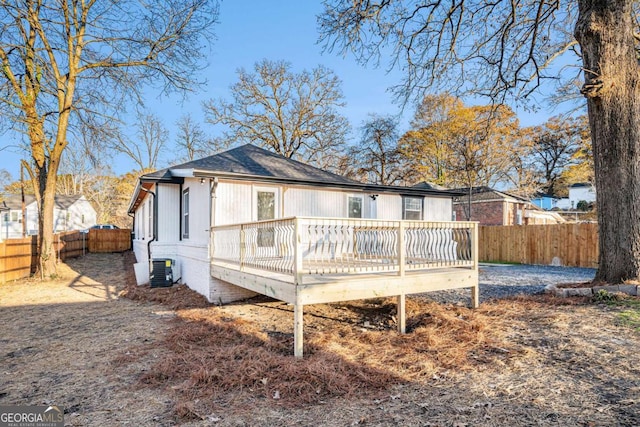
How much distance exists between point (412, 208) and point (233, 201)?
6407 mm

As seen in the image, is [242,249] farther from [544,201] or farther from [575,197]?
[575,197]

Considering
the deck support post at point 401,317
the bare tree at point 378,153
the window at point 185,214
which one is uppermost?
the bare tree at point 378,153

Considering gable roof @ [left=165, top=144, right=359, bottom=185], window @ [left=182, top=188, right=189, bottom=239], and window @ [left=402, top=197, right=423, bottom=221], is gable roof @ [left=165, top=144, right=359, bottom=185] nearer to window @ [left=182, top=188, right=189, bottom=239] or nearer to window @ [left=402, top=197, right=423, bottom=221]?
window @ [left=182, top=188, right=189, bottom=239]

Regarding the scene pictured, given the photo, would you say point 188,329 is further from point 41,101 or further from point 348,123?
Result: point 348,123

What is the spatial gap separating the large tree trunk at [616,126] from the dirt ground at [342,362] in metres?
1.35

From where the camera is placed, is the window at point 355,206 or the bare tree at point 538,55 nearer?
the bare tree at point 538,55

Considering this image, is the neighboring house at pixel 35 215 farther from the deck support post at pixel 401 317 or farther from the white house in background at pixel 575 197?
the white house in background at pixel 575 197

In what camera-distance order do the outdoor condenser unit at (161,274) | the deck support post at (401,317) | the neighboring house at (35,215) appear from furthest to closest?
the neighboring house at (35,215) → the outdoor condenser unit at (161,274) → the deck support post at (401,317)

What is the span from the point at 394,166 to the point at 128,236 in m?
19.7

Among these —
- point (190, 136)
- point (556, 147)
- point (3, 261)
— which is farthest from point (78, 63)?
point (556, 147)

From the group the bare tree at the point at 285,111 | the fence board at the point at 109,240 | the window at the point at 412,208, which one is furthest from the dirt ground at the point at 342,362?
the bare tree at the point at 285,111

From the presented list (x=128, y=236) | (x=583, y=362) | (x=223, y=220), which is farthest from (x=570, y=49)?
(x=128, y=236)

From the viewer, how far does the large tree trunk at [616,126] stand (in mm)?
6738

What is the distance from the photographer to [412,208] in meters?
12.5
